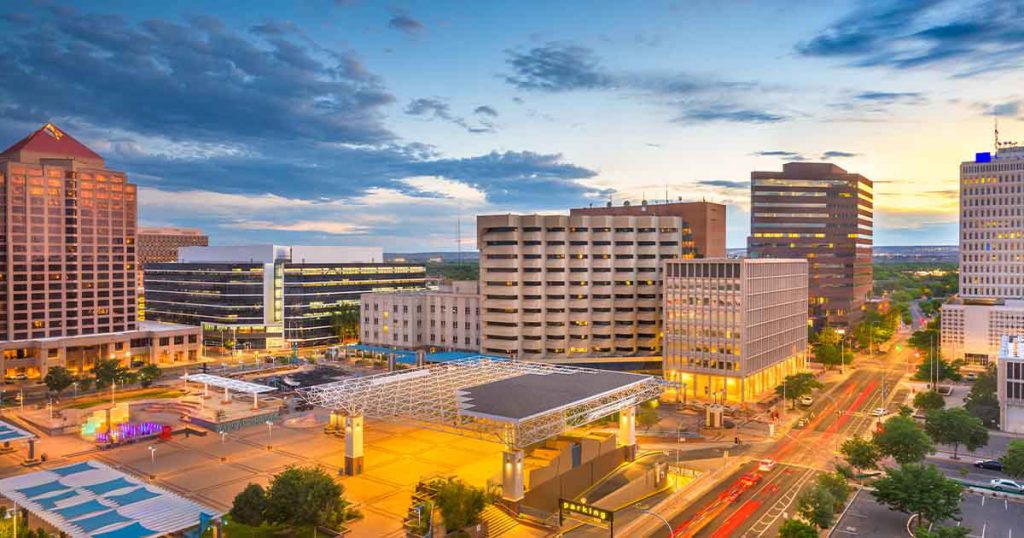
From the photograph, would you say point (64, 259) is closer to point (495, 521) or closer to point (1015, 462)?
point (495, 521)

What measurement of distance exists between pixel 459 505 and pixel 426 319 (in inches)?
4007

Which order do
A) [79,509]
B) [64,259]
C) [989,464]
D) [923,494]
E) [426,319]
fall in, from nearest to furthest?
[79,509] → [923,494] → [989,464] → [64,259] → [426,319]

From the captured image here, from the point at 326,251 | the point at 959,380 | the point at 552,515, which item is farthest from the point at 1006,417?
the point at 326,251

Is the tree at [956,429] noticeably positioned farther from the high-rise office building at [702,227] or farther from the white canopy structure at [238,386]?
the high-rise office building at [702,227]

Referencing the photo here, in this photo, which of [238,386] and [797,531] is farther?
[238,386]

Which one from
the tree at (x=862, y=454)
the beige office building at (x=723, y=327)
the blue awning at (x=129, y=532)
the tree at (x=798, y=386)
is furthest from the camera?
the beige office building at (x=723, y=327)

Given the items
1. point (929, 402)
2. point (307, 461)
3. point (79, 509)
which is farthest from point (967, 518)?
point (79, 509)

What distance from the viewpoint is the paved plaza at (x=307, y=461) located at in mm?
70000

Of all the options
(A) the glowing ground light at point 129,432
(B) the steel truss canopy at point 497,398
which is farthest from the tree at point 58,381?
(B) the steel truss canopy at point 497,398

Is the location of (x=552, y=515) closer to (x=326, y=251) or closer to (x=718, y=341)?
(x=718, y=341)

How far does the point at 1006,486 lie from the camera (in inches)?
2822

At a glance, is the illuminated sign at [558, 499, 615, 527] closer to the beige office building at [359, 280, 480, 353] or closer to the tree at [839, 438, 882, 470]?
the tree at [839, 438, 882, 470]

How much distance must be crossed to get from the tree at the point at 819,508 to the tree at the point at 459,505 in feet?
97.8

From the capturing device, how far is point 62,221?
150 meters
